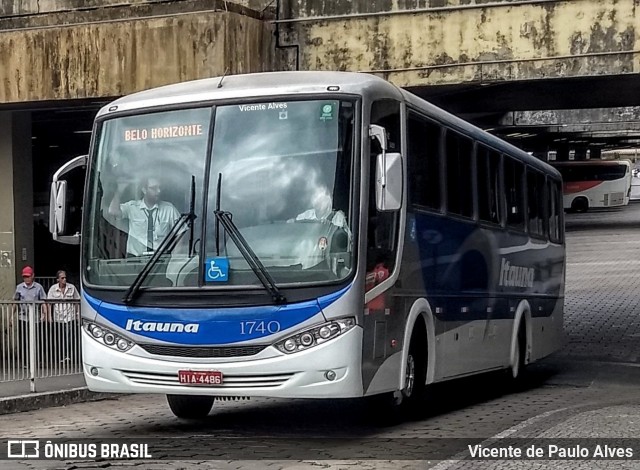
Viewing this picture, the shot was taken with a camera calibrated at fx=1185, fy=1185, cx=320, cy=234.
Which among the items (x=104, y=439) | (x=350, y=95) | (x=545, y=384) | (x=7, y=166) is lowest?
(x=545, y=384)

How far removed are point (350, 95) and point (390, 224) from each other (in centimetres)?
121

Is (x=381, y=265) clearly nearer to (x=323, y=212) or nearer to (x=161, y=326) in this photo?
(x=323, y=212)

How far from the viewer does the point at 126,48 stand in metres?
17.7

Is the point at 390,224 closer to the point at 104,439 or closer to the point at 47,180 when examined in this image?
the point at 104,439

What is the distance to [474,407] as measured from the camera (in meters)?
13.9

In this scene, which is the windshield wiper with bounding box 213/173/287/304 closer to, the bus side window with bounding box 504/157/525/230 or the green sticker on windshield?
the green sticker on windshield

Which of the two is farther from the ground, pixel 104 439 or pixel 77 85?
pixel 77 85

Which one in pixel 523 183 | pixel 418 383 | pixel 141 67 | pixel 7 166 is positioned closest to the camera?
pixel 418 383

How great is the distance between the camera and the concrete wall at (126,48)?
56.8 feet

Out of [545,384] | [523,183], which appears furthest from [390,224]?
[545,384]

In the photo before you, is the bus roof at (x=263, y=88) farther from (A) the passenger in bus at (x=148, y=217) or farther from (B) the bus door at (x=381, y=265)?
(A) the passenger in bus at (x=148, y=217)

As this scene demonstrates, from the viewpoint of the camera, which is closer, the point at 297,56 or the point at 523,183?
the point at 523,183

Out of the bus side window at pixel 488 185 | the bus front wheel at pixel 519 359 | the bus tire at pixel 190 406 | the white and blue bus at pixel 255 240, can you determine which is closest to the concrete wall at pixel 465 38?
the bus side window at pixel 488 185

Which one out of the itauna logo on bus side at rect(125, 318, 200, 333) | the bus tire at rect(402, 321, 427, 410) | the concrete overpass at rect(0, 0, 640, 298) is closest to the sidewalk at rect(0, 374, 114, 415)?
the concrete overpass at rect(0, 0, 640, 298)
